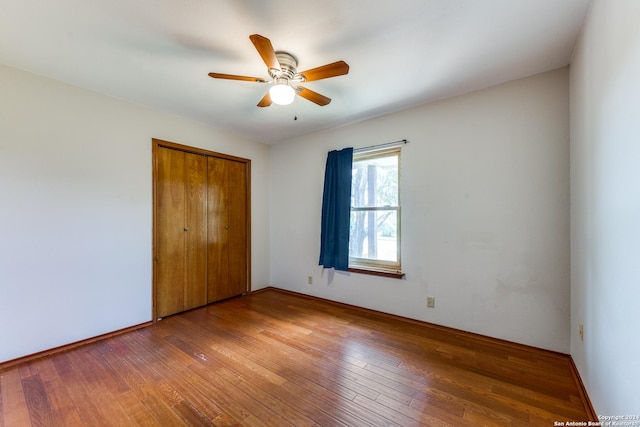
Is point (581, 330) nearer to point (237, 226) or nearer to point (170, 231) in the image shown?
point (237, 226)

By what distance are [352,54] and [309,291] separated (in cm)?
309

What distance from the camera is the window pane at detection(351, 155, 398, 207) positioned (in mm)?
3160

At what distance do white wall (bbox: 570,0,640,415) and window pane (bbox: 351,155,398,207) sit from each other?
1606 mm

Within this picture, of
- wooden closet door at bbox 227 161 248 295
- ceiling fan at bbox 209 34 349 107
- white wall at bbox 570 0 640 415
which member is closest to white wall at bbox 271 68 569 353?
white wall at bbox 570 0 640 415

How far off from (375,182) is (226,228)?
2.23 meters

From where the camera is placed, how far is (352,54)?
6.59 ft

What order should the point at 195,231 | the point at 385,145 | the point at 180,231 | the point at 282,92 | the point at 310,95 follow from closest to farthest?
the point at 282,92 < the point at 310,95 < the point at 385,145 < the point at 180,231 < the point at 195,231

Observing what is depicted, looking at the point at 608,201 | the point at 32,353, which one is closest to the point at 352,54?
the point at 608,201

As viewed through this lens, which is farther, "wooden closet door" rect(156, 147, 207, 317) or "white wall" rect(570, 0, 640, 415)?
"wooden closet door" rect(156, 147, 207, 317)

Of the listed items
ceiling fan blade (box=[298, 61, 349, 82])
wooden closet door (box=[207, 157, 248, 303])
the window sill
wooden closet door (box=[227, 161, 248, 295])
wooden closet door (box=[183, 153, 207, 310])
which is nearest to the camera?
ceiling fan blade (box=[298, 61, 349, 82])

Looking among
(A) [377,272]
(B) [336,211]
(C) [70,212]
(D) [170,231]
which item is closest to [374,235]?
(A) [377,272]

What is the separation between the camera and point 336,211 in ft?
11.5

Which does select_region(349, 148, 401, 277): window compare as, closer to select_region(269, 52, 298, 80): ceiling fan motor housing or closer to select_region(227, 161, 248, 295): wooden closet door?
select_region(269, 52, 298, 80): ceiling fan motor housing

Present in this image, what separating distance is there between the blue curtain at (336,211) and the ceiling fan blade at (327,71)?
1.56m
